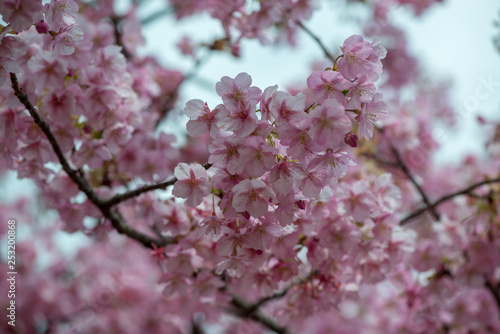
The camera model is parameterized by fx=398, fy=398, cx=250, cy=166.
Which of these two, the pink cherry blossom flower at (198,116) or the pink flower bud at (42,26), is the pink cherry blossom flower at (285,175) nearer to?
the pink cherry blossom flower at (198,116)

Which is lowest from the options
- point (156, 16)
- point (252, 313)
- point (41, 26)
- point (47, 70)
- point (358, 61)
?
point (252, 313)

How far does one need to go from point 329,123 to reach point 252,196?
1.17ft

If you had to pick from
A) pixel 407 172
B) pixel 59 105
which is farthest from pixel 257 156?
pixel 407 172

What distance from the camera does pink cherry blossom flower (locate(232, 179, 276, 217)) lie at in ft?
4.35

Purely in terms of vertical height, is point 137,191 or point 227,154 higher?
point 227,154

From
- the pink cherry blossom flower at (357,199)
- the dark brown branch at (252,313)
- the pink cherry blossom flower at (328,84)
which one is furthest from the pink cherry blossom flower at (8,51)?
the dark brown branch at (252,313)

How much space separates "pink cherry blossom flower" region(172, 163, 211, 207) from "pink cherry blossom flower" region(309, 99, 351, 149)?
0.45m

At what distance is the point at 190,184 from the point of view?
1.51 metres

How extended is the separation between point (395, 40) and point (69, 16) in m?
5.10

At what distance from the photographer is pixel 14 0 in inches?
54.4

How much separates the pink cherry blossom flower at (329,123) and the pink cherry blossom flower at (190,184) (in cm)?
45

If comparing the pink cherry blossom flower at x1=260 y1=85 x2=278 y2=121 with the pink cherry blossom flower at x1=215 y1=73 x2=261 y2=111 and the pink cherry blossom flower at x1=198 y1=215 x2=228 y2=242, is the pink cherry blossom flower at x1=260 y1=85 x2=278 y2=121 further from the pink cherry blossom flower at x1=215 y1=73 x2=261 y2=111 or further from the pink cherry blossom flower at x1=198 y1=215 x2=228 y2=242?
the pink cherry blossom flower at x1=198 y1=215 x2=228 y2=242

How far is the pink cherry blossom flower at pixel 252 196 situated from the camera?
1.33 metres

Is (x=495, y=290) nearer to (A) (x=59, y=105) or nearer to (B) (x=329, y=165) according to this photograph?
(B) (x=329, y=165)
